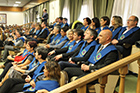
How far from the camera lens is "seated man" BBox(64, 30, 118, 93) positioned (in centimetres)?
191

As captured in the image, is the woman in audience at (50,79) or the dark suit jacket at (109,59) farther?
the dark suit jacket at (109,59)

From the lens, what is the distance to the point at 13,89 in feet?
6.79

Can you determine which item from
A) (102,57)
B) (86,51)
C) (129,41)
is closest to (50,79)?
(102,57)

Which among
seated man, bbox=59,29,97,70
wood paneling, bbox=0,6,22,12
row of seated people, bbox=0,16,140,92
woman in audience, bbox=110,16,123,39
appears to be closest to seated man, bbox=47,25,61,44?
row of seated people, bbox=0,16,140,92

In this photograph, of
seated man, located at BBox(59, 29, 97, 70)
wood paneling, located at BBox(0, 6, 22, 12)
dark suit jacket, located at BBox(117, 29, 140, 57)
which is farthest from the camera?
wood paneling, located at BBox(0, 6, 22, 12)

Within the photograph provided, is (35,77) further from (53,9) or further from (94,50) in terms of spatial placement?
(53,9)

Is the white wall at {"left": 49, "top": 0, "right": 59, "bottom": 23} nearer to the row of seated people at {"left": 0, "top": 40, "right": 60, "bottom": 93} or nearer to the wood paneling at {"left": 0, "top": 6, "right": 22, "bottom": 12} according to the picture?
the row of seated people at {"left": 0, "top": 40, "right": 60, "bottom": 93}

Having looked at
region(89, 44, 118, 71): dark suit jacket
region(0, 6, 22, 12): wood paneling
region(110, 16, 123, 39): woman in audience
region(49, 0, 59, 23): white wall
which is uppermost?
region(0, 6, 22, 12): wood paneling

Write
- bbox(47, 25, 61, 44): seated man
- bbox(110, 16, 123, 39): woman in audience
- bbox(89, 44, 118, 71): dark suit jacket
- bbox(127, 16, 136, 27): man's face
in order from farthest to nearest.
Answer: bbox(47, 25, 61, 44): seated man → bbox(110, 16, 123, 39): woman in audience → bbox(127, 16, 136, 27): man's face → bbox(89, 44, 118, 71): dark suit jacket

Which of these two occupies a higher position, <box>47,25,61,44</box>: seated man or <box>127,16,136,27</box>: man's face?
<box>127,16,136,27</box>: man's face

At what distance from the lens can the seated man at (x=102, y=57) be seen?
6.25 feet

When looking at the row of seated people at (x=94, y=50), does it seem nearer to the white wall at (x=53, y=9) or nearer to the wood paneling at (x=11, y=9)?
the white wall at (x=53, y=9)

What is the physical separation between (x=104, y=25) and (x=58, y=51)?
3.98 ft

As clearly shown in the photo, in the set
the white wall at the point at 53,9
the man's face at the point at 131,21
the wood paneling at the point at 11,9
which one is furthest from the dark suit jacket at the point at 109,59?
the wood paneling at the point at 11,9
